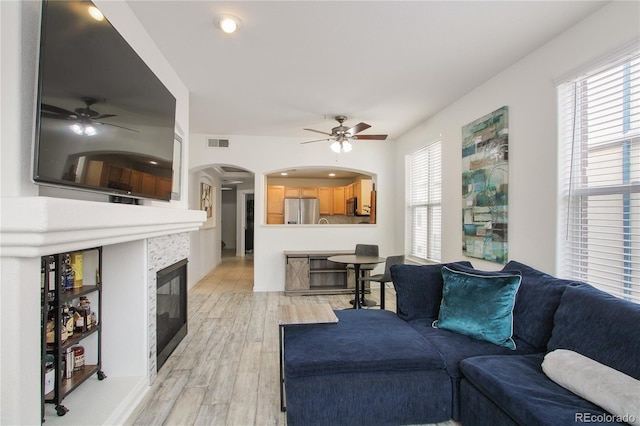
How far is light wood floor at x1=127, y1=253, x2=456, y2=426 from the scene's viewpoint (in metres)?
2.12

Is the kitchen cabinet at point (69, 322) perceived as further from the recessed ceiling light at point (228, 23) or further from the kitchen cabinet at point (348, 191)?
the kitchen cabinet at point (348, 191)

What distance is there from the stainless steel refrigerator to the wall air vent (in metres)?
2.47

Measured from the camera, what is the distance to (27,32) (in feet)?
4.25

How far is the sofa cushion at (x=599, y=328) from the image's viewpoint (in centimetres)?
155

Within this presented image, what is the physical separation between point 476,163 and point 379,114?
1.57 meters

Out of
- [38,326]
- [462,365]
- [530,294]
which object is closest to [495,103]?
[530,294]

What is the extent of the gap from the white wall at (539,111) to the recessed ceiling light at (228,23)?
2.52 meters

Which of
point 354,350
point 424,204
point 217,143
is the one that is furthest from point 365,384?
point 217,143

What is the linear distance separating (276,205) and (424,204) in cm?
394

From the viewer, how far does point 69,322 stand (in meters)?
2.01

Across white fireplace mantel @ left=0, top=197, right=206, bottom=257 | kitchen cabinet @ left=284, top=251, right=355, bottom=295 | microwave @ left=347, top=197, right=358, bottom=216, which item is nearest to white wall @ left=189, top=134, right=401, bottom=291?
kitchen cabinet @ left=284, top=251, right=355, bottom=295

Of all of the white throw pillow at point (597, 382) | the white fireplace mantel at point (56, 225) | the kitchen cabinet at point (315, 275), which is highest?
the white fireplace mantel at point (56, 225)

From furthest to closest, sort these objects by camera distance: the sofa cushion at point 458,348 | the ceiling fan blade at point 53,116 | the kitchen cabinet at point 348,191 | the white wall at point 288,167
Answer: the kitchen cabinet at point 348,191
the white wall at point 288,167
the sofa cushion at point 458,348
the ceiling fan blade at point 53,116

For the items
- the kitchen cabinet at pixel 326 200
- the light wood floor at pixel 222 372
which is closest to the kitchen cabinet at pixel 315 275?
the light wood floor at pixel 222 372
